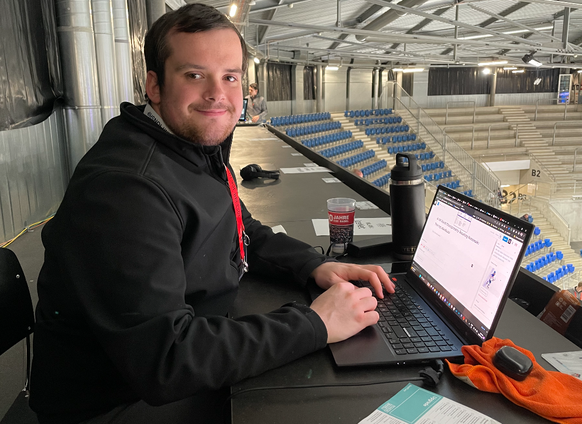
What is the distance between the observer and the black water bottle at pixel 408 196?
124 centimetres

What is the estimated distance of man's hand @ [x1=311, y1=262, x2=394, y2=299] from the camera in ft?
3.42

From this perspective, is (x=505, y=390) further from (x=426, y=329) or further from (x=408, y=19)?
(x=408, y=19)

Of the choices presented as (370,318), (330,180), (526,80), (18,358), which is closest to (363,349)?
(370,318)

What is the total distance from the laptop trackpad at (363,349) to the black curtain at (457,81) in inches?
877

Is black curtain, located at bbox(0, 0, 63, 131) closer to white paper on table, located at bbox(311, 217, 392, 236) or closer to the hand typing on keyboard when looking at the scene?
white paper on table, located at bbox(311, 217, 392, 236)

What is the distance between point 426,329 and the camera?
0.89 metres

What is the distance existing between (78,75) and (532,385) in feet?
10.3

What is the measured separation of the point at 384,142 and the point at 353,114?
2.15 metres

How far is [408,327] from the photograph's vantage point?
899 millimetres

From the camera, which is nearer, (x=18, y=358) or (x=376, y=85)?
(x=18, y=358)

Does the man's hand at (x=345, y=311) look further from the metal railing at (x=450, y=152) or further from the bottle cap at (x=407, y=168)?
the metal railing at (x=450, y=152)

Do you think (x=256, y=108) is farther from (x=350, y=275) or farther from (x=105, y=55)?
(x=350, y=275)

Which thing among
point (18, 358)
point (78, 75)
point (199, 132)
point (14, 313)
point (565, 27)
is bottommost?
point (18, 358)

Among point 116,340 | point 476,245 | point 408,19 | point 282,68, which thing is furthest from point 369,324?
point 282,68
